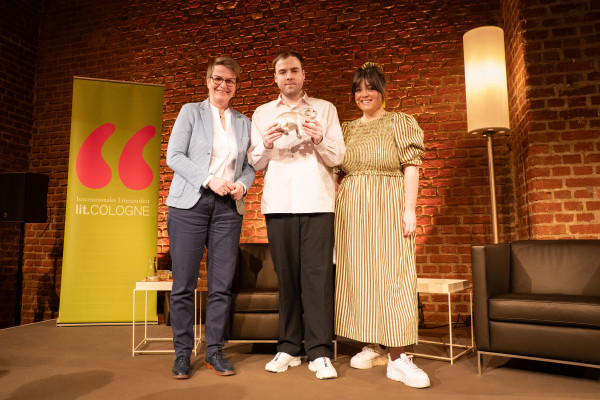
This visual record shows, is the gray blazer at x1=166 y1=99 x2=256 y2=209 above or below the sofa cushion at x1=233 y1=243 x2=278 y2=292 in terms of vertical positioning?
above

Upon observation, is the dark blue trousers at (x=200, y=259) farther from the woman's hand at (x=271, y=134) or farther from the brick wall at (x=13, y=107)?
the brick wall at (x=13, y=107)

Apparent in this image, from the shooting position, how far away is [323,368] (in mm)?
2113

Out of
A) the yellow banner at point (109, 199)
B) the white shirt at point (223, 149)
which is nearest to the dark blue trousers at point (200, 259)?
the white shirt at point (223, 149)

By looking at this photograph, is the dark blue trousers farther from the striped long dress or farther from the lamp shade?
the lamp shade

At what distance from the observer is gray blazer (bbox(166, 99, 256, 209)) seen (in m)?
2.24

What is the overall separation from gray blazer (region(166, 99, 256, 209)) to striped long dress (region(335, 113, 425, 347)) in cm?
58

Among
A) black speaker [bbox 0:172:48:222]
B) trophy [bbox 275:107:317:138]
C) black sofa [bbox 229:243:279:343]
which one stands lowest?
black sofa [bbox 229:243:279:343]

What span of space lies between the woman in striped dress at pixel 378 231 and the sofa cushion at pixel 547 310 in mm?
438

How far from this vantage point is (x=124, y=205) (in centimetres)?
390

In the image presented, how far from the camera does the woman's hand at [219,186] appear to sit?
2186mm

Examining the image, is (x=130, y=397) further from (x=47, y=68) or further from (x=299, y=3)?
(x=47, y=68)

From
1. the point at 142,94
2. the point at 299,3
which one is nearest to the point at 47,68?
the point at 142,94

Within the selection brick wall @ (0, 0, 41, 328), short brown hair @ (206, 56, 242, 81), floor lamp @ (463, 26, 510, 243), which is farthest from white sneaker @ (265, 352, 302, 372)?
brick wall @ (0, 0, 41, 328)

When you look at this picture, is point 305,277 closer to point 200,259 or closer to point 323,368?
point 323,368
